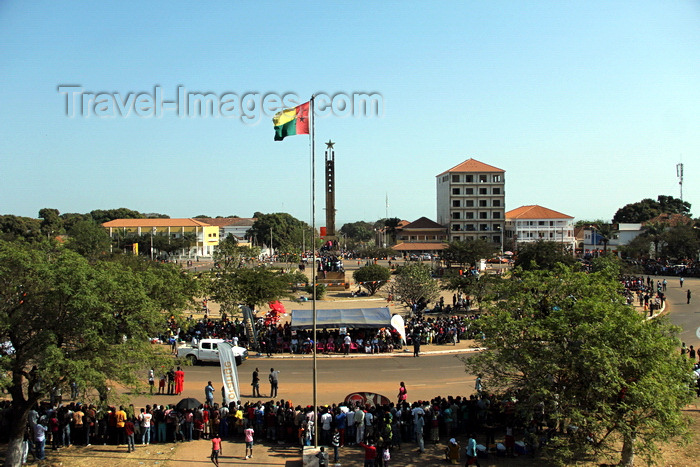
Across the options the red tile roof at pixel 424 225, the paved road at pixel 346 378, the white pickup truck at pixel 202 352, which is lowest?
the paved road at pixel 346 378

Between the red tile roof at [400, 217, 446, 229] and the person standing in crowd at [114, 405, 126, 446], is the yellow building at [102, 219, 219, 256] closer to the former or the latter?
the red tile roof at [400, 217, 446, 229]

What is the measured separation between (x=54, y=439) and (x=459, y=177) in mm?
89716

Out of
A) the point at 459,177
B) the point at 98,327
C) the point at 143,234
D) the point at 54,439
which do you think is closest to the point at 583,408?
the point at 98,327

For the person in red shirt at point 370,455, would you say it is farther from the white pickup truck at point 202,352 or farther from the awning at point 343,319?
the awning at point 343,319

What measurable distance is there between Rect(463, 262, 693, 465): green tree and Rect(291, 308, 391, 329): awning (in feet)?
44.3

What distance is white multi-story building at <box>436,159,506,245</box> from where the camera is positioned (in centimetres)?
9900

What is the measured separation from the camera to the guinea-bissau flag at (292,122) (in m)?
17.2

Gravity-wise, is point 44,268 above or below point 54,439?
above

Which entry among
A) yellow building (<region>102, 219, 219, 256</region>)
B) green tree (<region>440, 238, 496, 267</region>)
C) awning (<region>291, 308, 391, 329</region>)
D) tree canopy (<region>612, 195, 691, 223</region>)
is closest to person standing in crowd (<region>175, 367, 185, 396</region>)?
awning (<region>291, 308, 391, 329</region>)

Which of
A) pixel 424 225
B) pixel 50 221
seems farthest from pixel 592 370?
pixel 50 221

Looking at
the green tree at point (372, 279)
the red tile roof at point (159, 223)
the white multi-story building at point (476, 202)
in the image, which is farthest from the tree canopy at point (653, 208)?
the red tile roof at point (159, 223)

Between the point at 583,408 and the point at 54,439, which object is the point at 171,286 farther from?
the point at 583,408

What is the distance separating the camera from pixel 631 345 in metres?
13.9

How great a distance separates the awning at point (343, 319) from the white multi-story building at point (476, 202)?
7080cm
